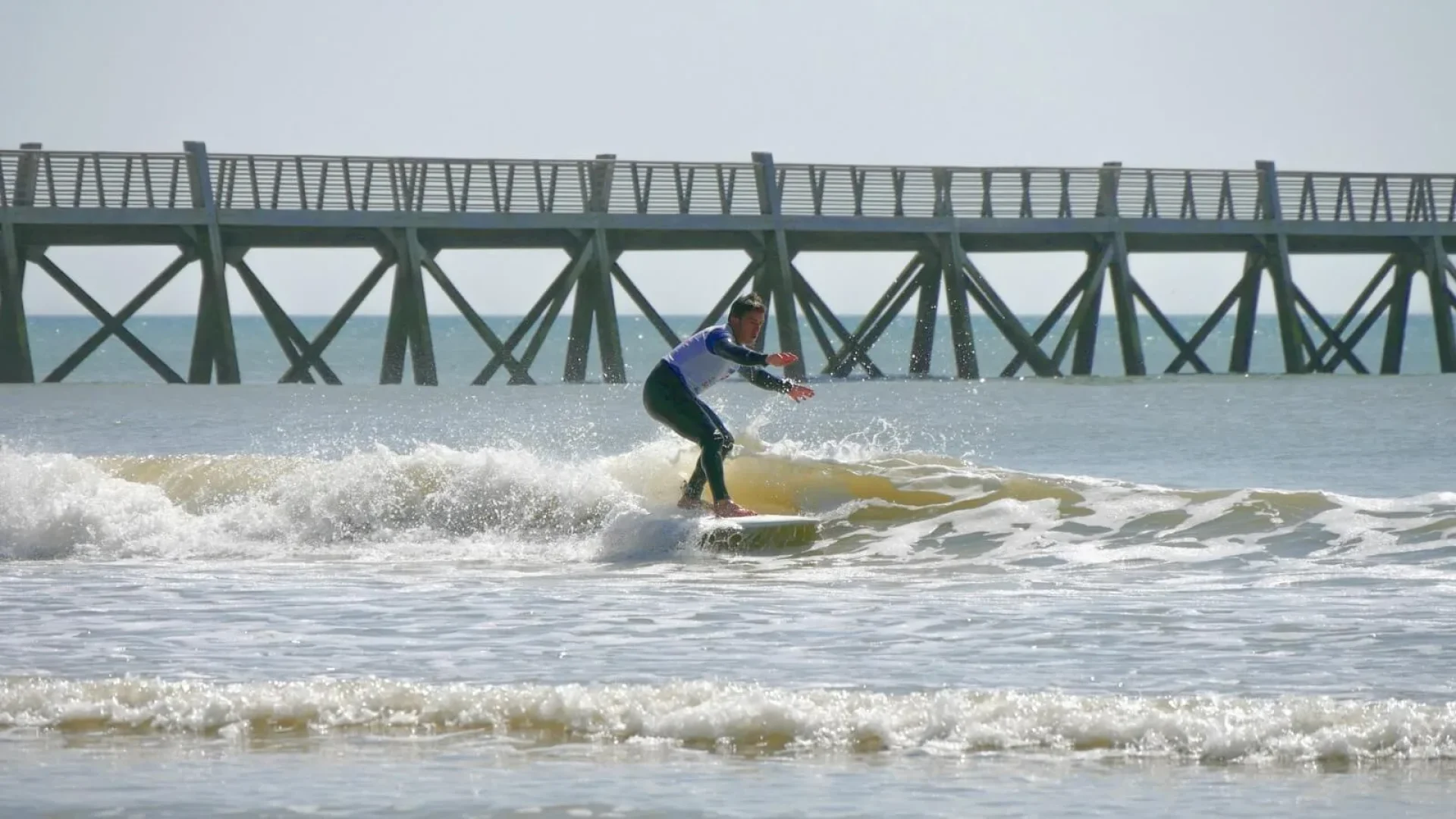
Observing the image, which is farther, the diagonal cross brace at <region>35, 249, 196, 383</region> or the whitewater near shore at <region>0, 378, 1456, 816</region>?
the diagonal cross brace at <region>35, 249, 196, 383</region>

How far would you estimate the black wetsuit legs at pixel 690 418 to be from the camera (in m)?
11.4

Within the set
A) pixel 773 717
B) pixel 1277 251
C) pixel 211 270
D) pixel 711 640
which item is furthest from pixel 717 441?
pixel 1277 251

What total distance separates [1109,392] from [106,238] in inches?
543

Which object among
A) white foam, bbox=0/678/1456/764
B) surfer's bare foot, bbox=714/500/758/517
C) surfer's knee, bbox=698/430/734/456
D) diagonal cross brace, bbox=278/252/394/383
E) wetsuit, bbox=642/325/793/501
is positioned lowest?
white foam, bbox=0/678/1456/764

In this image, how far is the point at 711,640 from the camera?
8266mm

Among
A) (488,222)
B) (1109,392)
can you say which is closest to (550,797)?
(488,222)

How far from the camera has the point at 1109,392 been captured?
31.2m

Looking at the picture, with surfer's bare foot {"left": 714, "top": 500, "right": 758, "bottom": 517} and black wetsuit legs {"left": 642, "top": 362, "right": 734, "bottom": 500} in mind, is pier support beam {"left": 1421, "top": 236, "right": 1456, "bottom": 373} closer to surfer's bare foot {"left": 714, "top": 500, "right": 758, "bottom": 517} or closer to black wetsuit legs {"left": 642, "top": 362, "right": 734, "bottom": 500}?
surfer's bare foot {"left": 714, "top": 500, "right": 758, "bottom": 517}

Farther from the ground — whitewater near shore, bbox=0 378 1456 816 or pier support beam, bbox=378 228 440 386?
pier support beam, bbox=378 228 440 386

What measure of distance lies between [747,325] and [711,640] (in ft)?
10.3

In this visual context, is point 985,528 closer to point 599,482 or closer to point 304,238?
point 599,482

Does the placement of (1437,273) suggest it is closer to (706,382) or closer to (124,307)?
(124,307)

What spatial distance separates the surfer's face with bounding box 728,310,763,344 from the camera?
1112 cm

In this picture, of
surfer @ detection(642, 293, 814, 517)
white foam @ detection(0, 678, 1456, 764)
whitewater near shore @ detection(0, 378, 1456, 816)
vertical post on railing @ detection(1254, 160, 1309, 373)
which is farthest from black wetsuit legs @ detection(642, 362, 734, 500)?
vertical post on railing @ detection(1254, 160, 1309, 373)
